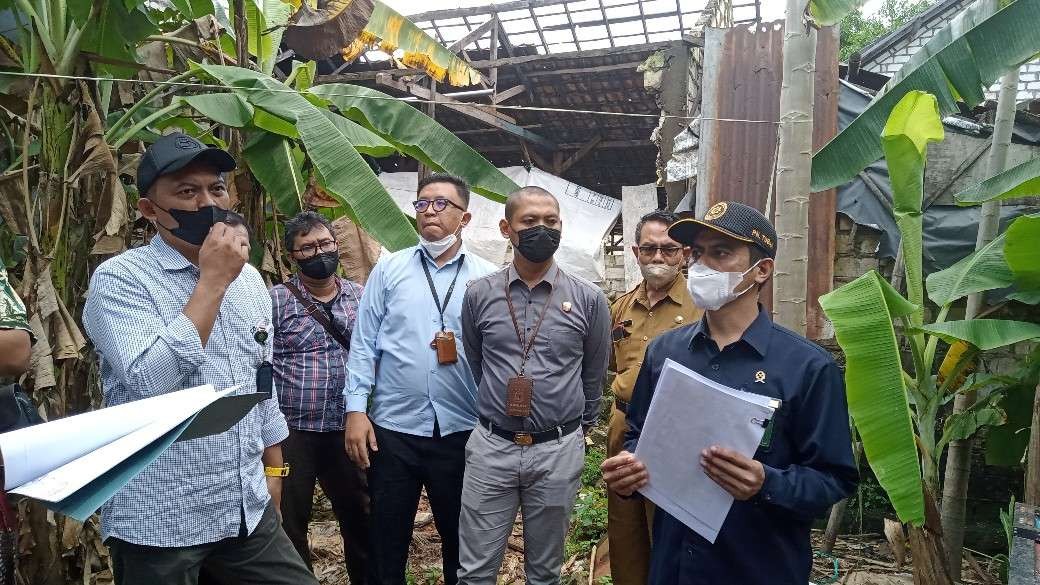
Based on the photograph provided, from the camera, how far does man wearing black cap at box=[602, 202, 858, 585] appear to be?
1.81 meters

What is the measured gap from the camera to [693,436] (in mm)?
1877

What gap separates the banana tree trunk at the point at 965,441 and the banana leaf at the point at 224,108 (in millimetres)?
4075

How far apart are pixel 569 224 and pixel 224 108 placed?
7.74m

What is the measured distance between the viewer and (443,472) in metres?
3.04

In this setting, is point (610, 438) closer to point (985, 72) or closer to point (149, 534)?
point (149, 534)

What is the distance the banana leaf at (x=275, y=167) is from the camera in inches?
155

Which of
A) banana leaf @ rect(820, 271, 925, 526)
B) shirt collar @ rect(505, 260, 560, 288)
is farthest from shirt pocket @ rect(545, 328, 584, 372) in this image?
banana leaf @ rect(820, 271, 925, 526)

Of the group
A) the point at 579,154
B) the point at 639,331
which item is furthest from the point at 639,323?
the point at 579,154

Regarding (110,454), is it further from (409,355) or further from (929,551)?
(929,551)

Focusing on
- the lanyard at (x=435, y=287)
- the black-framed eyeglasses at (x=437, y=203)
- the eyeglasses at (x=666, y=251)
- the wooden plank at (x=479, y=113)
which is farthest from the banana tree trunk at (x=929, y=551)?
the wooden plank at (x=479, y=113)

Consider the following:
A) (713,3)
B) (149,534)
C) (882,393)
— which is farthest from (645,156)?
(149,534)

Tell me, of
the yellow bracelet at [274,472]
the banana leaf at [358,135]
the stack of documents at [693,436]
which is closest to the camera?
the stack of documents at [693,436]

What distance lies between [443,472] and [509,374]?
22.1 inches

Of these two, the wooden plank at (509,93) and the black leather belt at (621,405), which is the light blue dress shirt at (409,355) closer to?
the black leather belt at (621,405)
